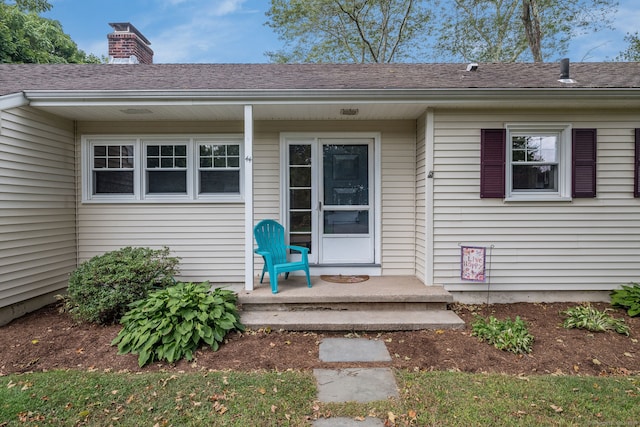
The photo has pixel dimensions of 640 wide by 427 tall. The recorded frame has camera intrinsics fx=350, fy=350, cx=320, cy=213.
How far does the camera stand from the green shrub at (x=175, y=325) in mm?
3195

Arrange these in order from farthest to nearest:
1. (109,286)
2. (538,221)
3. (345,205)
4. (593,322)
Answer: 1. (345,205)
2. (538,221)
3. (109,286)
4. (593,322)

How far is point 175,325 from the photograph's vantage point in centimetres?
332

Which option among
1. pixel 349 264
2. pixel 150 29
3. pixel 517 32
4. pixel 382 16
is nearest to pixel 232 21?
pixel 150 29

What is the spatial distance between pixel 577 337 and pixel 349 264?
9.13 feet

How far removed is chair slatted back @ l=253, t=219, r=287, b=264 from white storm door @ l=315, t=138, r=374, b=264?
0.64 metres

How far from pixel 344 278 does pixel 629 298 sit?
3.55 metres

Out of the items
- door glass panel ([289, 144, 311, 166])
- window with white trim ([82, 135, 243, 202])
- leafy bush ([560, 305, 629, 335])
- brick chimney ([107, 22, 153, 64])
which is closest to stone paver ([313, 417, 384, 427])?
leafy bush ([560, 305, 629, 335])

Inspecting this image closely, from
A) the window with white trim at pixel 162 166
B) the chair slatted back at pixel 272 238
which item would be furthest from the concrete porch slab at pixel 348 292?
the window with white trim at pixel 162 166

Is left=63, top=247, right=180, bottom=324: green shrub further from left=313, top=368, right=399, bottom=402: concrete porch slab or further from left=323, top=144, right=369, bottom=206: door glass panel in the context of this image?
left=323, top=144, right=369, bottom=206: door glass panel

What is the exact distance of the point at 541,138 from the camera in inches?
185

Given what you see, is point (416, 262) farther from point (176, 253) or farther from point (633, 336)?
point (176, 253)

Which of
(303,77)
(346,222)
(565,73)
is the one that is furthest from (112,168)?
(565,73)

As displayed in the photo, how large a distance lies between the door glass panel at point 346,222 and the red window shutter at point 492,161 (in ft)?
5.47

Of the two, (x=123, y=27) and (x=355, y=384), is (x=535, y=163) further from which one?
(x=123, y=27)
